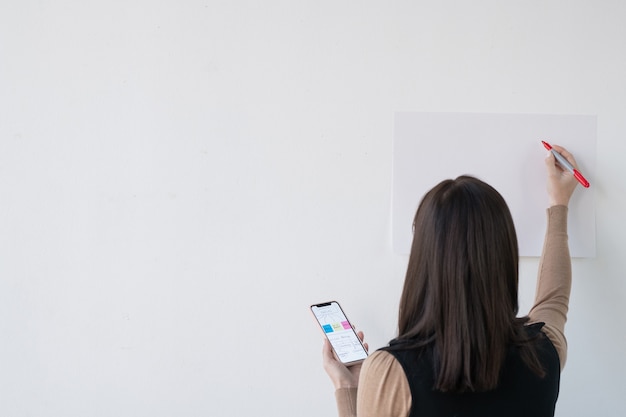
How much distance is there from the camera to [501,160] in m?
1.33

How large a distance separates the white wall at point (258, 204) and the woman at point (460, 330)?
453mm

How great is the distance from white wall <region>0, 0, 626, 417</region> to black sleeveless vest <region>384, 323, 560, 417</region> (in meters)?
0.46

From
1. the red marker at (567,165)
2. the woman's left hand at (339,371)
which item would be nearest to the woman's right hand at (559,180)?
the red marker at (567,165)

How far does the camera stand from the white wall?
1.34m

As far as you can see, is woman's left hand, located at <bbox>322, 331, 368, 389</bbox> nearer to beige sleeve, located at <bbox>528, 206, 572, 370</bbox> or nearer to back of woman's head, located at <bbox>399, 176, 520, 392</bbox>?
back of woman's head, located at <bbox>399, 176, 520, 392</bbox>

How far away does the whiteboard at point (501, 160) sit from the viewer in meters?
1.32

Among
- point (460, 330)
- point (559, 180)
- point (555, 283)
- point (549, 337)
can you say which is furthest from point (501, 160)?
point (460, 330)

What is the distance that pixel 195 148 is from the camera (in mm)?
1346

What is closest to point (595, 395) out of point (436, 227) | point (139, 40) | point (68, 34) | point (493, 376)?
point (493, 376)

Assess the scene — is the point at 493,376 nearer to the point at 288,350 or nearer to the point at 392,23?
the point at 288,350

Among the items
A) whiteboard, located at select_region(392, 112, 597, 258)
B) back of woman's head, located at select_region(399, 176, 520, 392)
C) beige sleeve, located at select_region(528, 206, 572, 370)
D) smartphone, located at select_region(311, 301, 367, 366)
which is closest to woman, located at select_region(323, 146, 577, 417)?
back of woman's head, located at select_region(399, 176, 520, 392)

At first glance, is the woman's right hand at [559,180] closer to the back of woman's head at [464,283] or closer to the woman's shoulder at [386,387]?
the back of woman's head at [464,283]

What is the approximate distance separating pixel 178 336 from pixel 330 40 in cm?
74

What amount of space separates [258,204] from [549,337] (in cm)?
66
